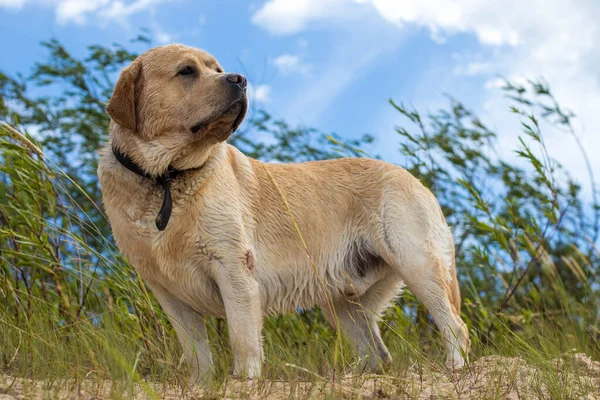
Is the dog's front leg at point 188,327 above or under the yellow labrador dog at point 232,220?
under

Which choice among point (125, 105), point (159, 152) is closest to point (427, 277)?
point (159, 152)

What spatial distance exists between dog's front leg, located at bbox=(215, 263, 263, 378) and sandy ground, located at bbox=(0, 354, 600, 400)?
317 mm

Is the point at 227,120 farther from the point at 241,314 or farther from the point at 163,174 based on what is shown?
the point at 241,314

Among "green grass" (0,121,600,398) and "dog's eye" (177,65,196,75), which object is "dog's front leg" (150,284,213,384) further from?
"dog's eye" (177,65,196,75)

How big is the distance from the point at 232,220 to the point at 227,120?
59 centimetres

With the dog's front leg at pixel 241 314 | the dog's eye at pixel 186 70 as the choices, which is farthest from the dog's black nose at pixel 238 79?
the dog's front leg at pixel 241 314

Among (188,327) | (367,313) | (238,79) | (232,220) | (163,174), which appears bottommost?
(188,327)

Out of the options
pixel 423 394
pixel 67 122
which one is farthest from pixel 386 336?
pixel 67 122

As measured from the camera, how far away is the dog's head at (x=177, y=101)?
12.8ft

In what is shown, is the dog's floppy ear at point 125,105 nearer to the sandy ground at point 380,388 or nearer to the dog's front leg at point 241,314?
the dog's front leg at point 241,314

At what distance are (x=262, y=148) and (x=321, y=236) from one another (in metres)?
5.48

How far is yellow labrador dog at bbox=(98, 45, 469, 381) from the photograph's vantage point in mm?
3953

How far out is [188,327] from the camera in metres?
4.35

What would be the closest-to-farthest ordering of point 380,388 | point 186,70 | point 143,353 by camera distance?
point 380,388, point 186,70, point 143,353
